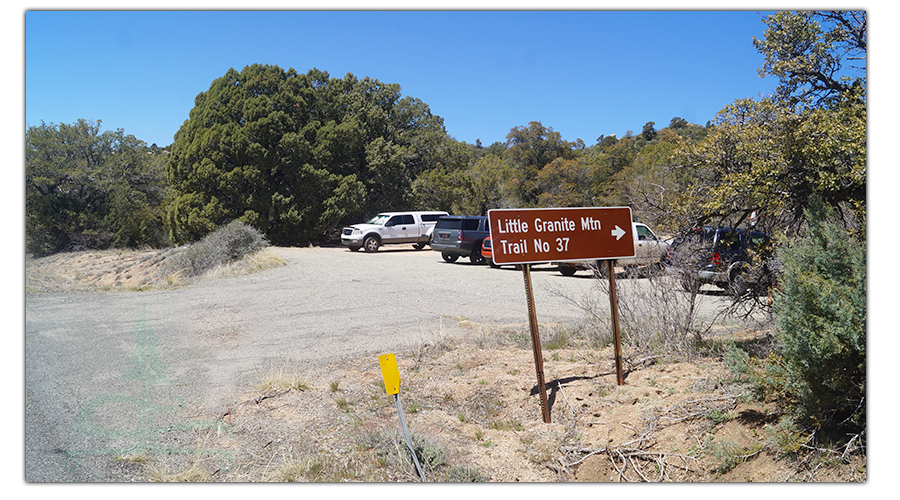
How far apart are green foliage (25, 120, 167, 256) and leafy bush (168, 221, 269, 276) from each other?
10.6 meters

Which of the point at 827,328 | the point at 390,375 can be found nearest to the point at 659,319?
the point at 827,328

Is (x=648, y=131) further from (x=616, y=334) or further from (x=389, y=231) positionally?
(x=616, y=334)

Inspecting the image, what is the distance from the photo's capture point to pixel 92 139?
36.1 m

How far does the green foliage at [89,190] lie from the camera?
29734mm

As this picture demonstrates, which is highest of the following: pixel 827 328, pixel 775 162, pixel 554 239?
pixel 775 162

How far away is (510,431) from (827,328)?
2.51m

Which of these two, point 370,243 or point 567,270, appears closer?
point 567,270

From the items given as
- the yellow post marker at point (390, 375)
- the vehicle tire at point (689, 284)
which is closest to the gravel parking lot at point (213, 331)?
the vehicle tire at point (689, 284)

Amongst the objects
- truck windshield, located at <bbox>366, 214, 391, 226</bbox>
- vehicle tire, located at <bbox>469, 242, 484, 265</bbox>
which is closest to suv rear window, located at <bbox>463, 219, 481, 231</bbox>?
vehicle tire, located at <bbox>469, 242, 484, 265</bbox>

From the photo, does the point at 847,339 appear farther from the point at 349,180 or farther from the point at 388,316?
the point at 349,180

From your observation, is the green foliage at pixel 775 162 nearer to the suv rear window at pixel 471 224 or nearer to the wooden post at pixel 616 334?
the wooden post at pixel 616 334

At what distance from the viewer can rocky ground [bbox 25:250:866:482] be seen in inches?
164

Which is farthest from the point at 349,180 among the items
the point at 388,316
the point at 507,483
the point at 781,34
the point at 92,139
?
the point at 507,483

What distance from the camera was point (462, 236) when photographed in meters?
20.5
